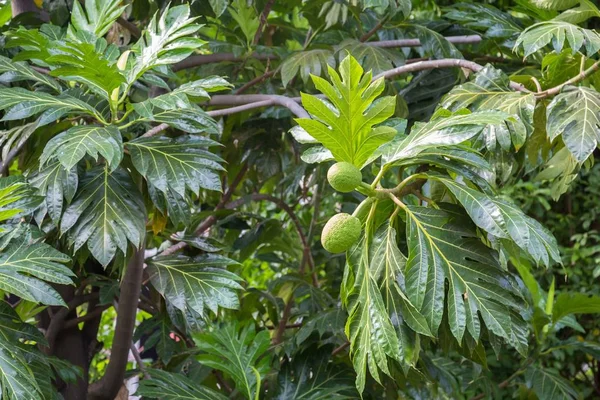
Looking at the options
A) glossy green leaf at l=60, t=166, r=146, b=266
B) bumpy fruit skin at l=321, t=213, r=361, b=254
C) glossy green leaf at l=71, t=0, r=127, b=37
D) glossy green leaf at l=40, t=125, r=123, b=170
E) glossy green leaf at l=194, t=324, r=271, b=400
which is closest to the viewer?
bumpy fruit skin at l=321, t=213, r=361, b=254

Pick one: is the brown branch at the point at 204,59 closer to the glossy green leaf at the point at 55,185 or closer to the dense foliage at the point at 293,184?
the dense foliage at the point at 293,184

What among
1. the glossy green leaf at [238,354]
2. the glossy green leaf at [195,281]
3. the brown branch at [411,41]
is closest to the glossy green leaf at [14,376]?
the glossy green leaf at [195,281]

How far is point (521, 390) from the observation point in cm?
207

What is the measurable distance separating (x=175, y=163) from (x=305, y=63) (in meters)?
0.47

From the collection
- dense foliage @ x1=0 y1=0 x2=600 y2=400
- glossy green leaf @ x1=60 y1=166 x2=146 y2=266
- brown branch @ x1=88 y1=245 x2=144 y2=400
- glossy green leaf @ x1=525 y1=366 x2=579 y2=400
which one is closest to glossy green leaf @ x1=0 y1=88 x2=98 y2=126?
dense foliage @ x1=0 y1=0 x2=600 y2=400

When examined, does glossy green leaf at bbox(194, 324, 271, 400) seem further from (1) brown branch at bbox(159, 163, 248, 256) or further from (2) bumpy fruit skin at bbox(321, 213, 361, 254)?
(2) bumpy fruit skin at bbox(321, 213, 361, 254)

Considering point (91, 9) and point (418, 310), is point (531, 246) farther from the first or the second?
point (91, 9)

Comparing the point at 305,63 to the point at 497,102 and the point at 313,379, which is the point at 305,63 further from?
the point at 313,379

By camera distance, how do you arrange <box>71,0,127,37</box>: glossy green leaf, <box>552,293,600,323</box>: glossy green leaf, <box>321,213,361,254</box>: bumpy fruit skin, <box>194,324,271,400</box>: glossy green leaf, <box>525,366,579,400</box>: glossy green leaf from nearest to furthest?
<box>321,213,361,254</box>: bumpy fruit skin, <box>71,0,127,37</box>: glossy green leaf, <box>194,324,271,400</box>: glossy green leaf, <box>552,293,600,323</box>: glossy green leaf, <box>525,366,579,400</box>: glossy green leaf

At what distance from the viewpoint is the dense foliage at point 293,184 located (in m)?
0.90

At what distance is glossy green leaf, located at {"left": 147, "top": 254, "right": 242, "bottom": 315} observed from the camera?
129 centimetres

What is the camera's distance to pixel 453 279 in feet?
3.00

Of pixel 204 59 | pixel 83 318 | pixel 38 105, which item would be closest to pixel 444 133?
pixel 38 105

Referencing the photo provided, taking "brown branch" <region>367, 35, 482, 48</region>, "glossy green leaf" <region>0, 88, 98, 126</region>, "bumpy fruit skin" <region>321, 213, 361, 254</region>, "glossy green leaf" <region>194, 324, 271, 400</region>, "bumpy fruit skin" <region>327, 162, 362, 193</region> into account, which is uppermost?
"bumpy fruit skin" <region>327, 162, 362, 193</region>
